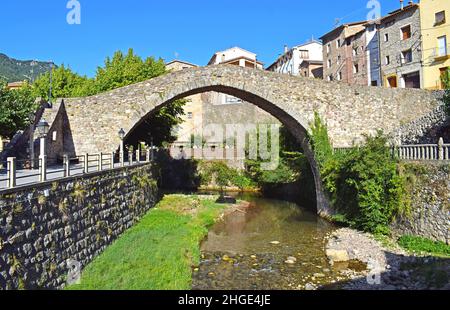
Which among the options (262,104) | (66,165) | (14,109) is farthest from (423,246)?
(14,109)

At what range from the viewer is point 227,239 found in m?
14.0

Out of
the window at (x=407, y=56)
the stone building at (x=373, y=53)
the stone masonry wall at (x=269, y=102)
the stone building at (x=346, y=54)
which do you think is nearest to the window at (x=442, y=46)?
the window at (x=407, y=56)

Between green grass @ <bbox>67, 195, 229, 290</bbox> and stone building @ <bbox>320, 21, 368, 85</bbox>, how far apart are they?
27.1 meters

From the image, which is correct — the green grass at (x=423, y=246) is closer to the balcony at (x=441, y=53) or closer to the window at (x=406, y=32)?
the balcony at (x=441, y=53)

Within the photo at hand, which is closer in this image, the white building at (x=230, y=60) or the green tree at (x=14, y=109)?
the green tree at (x=14, y=109)

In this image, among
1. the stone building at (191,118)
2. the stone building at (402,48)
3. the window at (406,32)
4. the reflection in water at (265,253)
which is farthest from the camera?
the stone building at (191,118)

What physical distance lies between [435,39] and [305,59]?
20.9m

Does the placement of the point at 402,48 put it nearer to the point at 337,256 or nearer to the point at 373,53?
the point at 373,53

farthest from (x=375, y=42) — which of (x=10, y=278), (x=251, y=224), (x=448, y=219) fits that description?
(x=10, y=278)

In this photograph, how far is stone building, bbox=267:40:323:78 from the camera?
148ft

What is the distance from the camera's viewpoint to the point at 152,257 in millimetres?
10211

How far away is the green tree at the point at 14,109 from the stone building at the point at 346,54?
102 feet

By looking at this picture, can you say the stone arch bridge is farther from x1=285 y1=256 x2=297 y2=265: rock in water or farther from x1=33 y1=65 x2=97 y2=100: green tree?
x1=33 y1=65 x2=97 y2=100: green tree

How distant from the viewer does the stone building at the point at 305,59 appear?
45.1 meters
